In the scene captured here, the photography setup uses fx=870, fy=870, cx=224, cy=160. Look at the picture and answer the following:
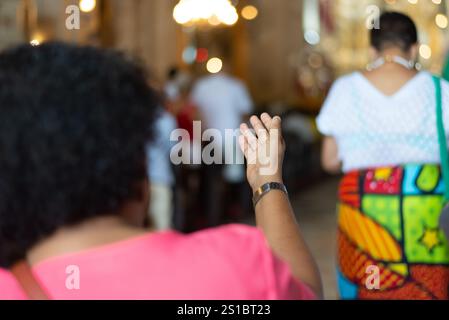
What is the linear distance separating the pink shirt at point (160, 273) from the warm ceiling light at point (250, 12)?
15.4 m

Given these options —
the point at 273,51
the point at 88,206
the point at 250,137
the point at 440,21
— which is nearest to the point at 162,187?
the point at 250,137

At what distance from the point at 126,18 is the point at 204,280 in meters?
9.96

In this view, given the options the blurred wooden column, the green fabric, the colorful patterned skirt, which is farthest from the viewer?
the blurred wooden column

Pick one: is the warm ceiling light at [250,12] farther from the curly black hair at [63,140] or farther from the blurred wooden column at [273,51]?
the curly black hair at [63,140]

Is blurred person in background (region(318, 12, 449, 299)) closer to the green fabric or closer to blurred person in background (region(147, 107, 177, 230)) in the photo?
the green fabric

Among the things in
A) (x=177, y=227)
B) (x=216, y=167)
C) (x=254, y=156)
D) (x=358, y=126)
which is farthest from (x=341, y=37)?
(x=254, y=156)

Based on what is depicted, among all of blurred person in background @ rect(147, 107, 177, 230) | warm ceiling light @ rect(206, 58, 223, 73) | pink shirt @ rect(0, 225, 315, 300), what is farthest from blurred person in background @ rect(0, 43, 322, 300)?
warm ceiling light @ rect(206, 58, 223, 73)

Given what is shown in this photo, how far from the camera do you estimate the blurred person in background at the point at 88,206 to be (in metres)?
1.44

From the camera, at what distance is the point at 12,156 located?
4.70 feet

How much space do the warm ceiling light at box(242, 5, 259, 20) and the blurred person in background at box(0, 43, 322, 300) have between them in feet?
50.3

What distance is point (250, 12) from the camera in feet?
55.2

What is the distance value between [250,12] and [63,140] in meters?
15.7

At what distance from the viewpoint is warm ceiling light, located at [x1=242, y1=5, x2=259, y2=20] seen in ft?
54.5

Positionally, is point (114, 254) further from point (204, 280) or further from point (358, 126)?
point (358, 126)
